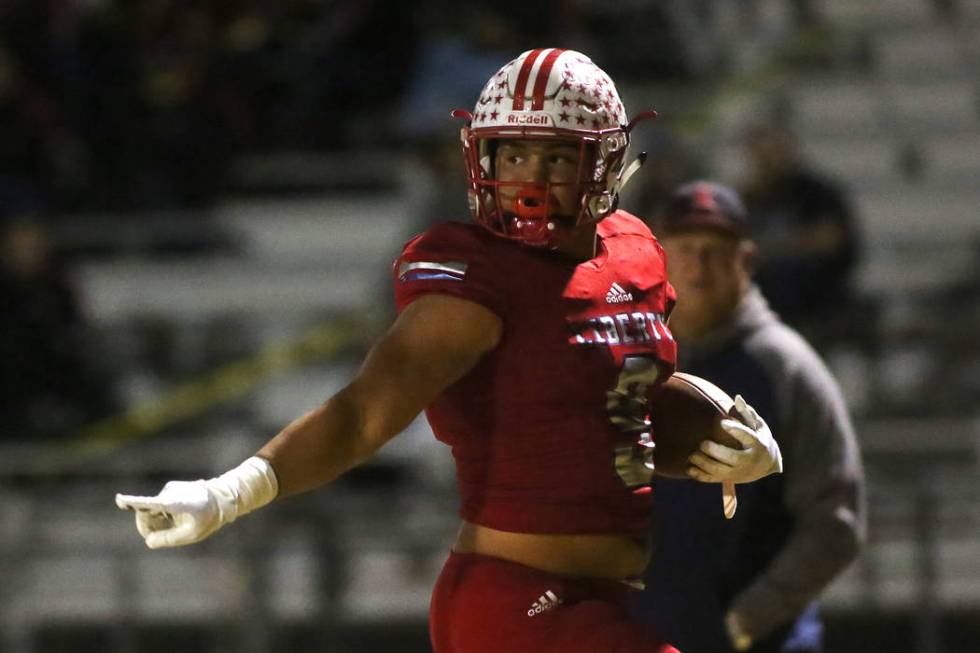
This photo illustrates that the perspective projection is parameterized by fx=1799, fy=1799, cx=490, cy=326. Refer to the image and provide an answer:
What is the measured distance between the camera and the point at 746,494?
4.73 metres

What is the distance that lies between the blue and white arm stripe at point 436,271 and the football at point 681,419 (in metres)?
0.56

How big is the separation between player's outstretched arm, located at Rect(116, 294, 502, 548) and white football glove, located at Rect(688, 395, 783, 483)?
1.78ft

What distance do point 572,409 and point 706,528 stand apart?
4.50ft

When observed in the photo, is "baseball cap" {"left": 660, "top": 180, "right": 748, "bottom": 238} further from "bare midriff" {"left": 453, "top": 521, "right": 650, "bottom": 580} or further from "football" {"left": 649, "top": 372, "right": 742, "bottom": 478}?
"bare midriff" {"left": 453, "top": 521, "right": 650, "bottom": 580}

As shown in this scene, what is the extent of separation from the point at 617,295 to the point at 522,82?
47 cm

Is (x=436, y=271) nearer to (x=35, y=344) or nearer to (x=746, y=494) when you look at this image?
(x=746, y=494)

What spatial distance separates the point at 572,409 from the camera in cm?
350

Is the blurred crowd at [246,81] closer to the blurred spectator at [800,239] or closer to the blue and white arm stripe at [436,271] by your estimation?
the blurred spectator at [800,239]

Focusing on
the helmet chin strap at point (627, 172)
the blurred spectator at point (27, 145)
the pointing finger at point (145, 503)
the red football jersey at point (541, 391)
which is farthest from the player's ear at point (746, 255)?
the blurred spectator at point (27, 145)

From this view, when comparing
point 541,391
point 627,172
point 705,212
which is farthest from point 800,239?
point 541,391

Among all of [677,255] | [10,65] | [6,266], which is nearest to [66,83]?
[10,65]

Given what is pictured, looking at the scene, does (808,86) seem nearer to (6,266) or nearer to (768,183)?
(768,183)

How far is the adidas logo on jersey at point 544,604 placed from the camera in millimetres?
3455

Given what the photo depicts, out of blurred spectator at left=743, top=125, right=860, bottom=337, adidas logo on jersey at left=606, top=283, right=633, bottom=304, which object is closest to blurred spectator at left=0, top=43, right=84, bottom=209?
blurred spectator at left=743, top=125, right=860, bottom=337
